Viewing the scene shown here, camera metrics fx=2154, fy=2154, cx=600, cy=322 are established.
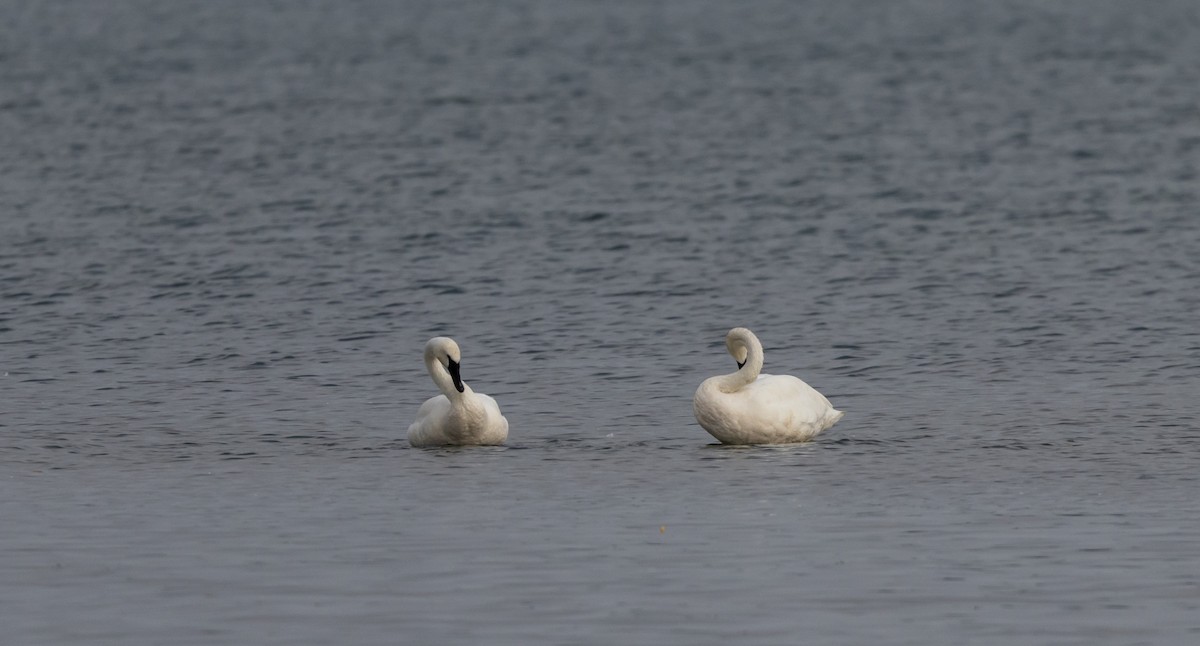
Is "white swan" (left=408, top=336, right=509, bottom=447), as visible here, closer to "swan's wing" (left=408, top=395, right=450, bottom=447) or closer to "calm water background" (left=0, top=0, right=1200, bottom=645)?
"swan's wing" (left=408, top=395, right=450, bottom=447)

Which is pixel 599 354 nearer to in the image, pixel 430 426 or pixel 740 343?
pixel 740 343

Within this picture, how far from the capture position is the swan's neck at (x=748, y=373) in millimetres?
21828

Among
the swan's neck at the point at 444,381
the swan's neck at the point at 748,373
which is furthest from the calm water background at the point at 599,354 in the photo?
the swan's neck at the point at 748,373

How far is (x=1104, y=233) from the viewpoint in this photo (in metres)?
37.3

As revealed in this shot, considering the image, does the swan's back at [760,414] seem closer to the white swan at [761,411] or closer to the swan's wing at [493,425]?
the white swan at [761,411]

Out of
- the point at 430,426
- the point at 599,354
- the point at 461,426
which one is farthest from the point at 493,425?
the point at 599,354

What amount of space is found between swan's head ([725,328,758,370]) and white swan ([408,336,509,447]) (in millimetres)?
2493

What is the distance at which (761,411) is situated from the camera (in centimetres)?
2138

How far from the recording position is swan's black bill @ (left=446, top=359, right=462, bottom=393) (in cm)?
2172

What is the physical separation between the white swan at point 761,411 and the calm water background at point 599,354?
28cm

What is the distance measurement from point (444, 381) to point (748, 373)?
3096 mm

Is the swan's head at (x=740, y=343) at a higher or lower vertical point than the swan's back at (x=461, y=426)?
higher

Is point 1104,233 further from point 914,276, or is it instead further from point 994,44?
point 994,44

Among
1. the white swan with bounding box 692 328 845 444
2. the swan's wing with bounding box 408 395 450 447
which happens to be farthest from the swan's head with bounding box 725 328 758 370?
the swan's wing with bounding box 408 395 450 447
